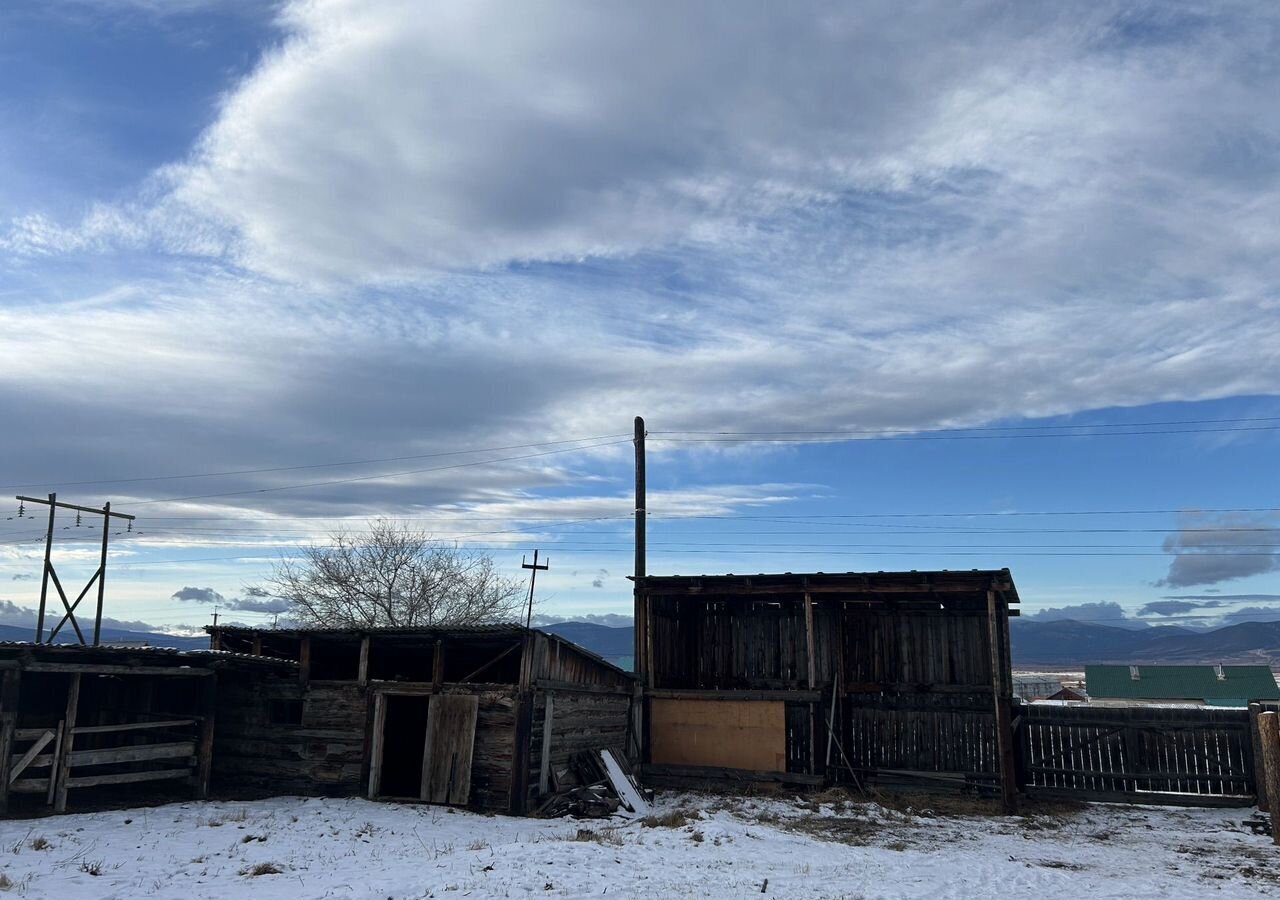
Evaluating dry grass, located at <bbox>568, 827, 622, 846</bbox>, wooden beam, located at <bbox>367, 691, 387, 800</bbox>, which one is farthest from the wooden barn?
dry grass, located at <bbox>568, 827, 622, 846</bbox>

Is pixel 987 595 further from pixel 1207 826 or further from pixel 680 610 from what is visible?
pixel 680 610

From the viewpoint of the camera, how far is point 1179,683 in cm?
7944

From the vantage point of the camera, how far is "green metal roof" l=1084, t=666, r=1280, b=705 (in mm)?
76750

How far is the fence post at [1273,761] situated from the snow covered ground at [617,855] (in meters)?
0.54

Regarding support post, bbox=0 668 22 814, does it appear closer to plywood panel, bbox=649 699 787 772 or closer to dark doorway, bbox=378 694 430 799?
dark doorway, bbox=378 694 430 799

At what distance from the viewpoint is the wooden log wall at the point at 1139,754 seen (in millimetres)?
22938

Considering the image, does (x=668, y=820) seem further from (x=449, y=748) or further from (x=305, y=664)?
(x=305, y=664)

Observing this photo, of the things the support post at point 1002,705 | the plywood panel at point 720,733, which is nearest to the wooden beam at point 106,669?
the plywood panel at point 720,733

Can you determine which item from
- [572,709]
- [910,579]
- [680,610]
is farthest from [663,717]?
[910,579]

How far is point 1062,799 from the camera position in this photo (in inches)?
938

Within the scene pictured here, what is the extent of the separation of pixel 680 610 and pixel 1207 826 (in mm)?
13796

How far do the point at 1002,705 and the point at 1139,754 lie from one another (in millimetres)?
3523

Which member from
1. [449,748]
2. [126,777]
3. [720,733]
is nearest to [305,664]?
[449,748]

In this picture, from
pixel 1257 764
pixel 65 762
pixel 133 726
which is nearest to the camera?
pixel 65 762
